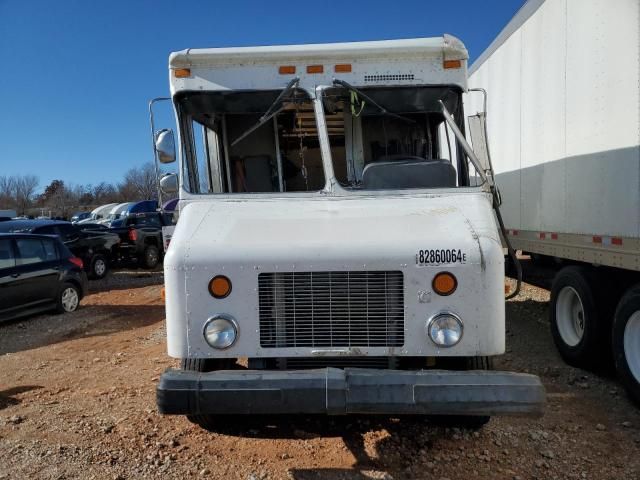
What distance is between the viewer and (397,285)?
3254 mm

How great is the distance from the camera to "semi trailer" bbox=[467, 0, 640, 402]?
14.9 feet

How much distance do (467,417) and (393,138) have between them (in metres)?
2.49

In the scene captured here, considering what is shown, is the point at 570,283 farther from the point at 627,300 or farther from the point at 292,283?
the point at 292,283

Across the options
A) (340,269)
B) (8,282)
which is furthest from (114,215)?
(340,269)

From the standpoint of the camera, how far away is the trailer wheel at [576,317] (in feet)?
17.4

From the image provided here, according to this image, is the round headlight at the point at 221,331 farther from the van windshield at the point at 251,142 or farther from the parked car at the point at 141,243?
the parked car at the point at 141,243

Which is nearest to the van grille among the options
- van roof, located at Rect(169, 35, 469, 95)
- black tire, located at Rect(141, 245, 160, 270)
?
van roof, located at Rect(169, 35, 469, 95)

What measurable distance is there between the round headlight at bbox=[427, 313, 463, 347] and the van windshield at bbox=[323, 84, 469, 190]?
130 centimetres

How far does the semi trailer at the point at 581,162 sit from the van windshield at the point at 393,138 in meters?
1.45

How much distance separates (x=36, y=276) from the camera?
891 cm

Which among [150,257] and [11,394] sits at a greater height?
[150,257]

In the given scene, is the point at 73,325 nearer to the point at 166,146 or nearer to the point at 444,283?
the point at 166,146

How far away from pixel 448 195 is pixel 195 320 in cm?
212

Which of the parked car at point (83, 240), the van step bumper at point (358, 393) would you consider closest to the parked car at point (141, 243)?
the parked car at point (83, 240)
